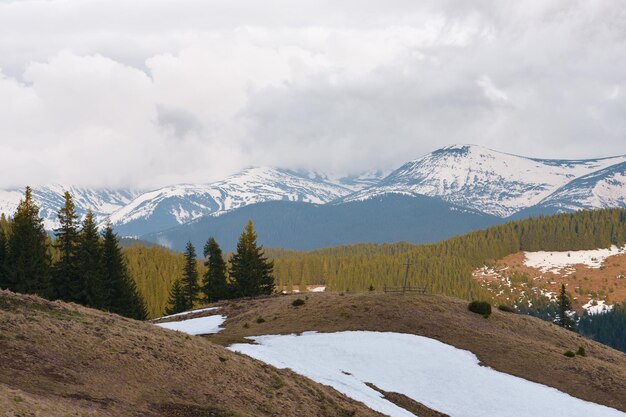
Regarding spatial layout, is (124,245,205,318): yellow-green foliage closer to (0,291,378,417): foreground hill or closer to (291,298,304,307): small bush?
(291,298,304,307): small bush

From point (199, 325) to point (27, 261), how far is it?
2431 cm

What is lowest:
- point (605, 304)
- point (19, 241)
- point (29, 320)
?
point (605, 304)

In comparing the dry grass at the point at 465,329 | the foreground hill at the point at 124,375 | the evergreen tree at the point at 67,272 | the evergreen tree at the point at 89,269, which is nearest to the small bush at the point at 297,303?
the dry grass at the point at 465,329

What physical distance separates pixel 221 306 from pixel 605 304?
16828cm

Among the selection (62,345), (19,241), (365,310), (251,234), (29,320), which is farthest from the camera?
(251,234)

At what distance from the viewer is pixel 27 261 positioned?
60781 millimetres

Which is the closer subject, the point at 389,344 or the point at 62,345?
the point at 62,345

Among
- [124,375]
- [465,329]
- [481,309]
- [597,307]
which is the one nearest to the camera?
[124,375]

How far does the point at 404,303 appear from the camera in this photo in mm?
51406

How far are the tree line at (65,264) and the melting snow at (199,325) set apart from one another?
16.2m

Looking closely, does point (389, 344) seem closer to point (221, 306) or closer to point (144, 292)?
point (221, 306)

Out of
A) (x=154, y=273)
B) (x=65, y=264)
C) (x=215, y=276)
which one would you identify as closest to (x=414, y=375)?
(x=65, y=264)

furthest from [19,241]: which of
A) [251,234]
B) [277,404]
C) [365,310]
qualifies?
[277,404]

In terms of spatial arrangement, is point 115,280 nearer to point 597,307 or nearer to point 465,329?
point 465,329
